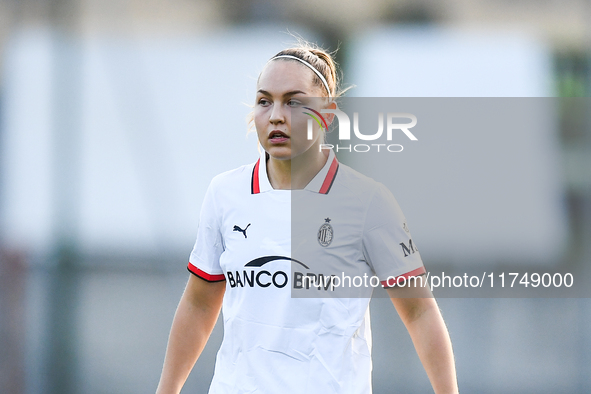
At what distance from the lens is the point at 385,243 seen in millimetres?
907

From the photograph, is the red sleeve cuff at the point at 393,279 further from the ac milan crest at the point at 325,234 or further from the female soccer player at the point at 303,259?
the ac milan crest at the point at 325,234

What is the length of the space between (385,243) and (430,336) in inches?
7.2

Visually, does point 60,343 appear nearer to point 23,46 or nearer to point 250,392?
point 23,46

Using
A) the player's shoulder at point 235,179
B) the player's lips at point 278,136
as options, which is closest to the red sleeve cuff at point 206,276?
the player's shoulder at point 235,179

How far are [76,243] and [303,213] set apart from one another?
55.4 inches

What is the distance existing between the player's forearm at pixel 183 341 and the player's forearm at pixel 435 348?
405 mm

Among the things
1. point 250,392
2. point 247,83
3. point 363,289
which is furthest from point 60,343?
point 363,289

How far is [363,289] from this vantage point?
0.91 metres

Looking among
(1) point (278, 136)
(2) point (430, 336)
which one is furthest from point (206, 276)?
(2) point (430, 336)

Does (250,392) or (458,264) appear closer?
(250,392)

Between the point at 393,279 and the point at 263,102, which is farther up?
the point at 263,102

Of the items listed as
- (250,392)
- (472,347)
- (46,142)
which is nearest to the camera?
(250,392)

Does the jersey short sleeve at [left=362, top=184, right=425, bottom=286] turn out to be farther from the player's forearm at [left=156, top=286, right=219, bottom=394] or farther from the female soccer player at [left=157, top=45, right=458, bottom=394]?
→ the player's forearm at [left=156, top=286, right=219, bottom=394]

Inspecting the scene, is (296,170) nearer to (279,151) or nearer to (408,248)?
(279,151)
